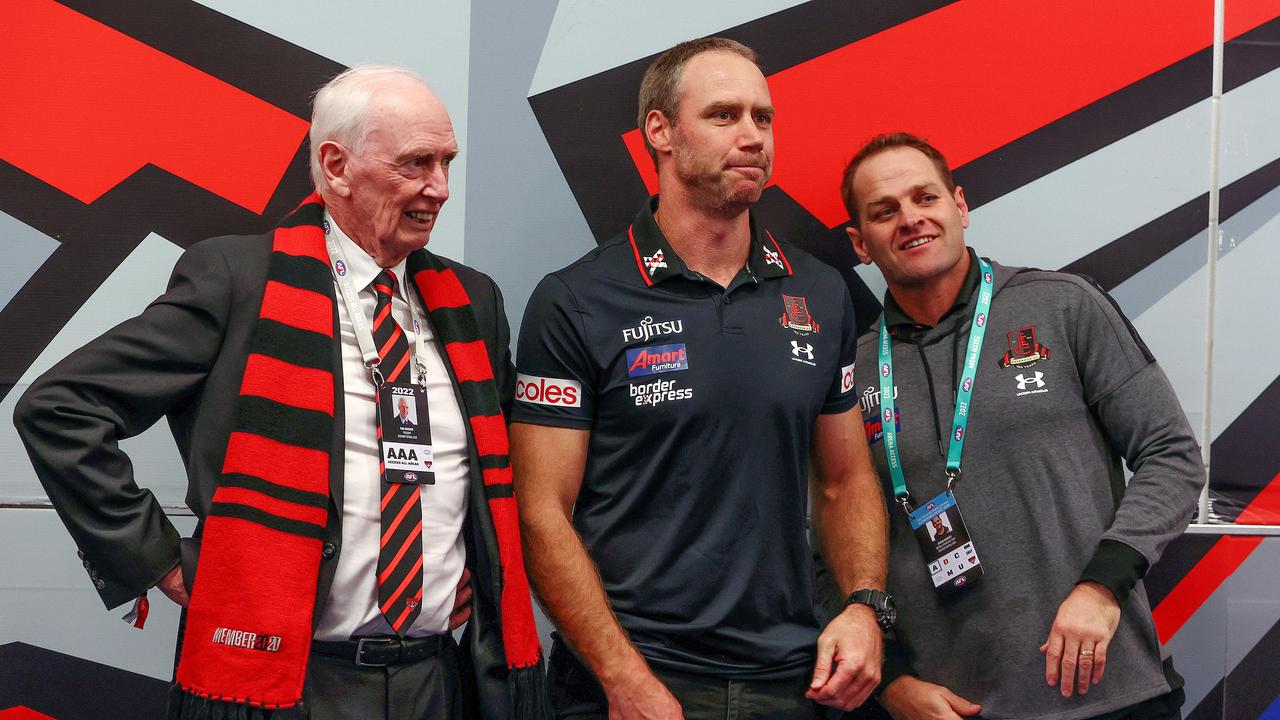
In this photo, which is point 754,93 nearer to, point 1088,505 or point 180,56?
point 1088,505

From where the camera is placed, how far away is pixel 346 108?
176cm

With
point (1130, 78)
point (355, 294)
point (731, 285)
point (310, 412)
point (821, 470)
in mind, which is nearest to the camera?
point (310, 412)

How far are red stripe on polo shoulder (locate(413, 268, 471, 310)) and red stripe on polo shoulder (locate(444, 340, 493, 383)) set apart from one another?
3.5 inches

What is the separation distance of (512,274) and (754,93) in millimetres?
735

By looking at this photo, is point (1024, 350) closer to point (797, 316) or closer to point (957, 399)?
point (957, 399)

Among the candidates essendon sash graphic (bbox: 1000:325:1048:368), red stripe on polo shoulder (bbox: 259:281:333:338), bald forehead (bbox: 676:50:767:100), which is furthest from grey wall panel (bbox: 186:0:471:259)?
essendon sash graphic (bbox: 1000:325:1048:368)

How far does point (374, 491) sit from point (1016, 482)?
130 cm

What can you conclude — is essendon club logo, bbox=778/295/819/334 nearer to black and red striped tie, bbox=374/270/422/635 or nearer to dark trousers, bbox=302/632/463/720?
black and red striped tie, bbox=374/270/422/635

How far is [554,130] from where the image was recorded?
244 centimetres

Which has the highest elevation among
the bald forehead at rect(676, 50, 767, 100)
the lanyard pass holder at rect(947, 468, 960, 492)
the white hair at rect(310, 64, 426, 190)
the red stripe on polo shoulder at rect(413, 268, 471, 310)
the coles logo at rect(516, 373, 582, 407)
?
the bald forehead at rect(676, 50, 767, 100)

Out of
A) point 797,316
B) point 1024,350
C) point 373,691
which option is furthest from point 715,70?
point 373,691

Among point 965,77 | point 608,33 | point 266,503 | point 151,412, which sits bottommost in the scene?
point 266,503

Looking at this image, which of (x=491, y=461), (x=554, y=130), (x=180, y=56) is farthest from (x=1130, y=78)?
(x=180, y=56)

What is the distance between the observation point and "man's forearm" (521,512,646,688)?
1.80 meters
